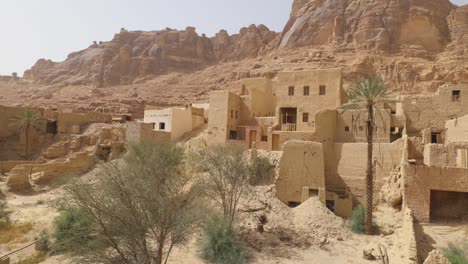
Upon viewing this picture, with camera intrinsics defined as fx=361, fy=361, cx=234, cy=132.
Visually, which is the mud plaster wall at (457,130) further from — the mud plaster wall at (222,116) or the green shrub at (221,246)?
the mud plaster wall at (222,116)

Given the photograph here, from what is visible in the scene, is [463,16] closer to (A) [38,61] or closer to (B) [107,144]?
(B) [107,144]

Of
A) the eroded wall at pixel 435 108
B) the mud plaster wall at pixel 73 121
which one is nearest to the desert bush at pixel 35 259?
the mud plaster wall at pixel 73 121

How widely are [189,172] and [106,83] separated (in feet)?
189

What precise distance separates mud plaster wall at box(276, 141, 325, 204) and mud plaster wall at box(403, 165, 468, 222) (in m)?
4.91

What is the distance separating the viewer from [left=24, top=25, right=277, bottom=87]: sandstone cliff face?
78.1m

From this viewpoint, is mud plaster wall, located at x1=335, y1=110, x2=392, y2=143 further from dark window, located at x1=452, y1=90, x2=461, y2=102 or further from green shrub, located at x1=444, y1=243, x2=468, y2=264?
green shrub, located at x1=444, y1=243, x2=468, y2=264

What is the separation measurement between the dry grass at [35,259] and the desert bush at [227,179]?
27.7 ft

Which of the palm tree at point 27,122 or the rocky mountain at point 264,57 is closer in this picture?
the palm tree at point 27,122

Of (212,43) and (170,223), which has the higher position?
(212,43)

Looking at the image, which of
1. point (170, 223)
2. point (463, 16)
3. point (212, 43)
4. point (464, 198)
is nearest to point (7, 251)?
point (170, 223)

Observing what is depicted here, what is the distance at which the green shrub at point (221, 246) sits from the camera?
52.7ft

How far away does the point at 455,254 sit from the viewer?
14.4 metres

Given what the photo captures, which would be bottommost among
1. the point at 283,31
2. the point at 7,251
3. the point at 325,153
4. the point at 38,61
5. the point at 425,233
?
the point at 7,251

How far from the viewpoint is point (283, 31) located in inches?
3056
